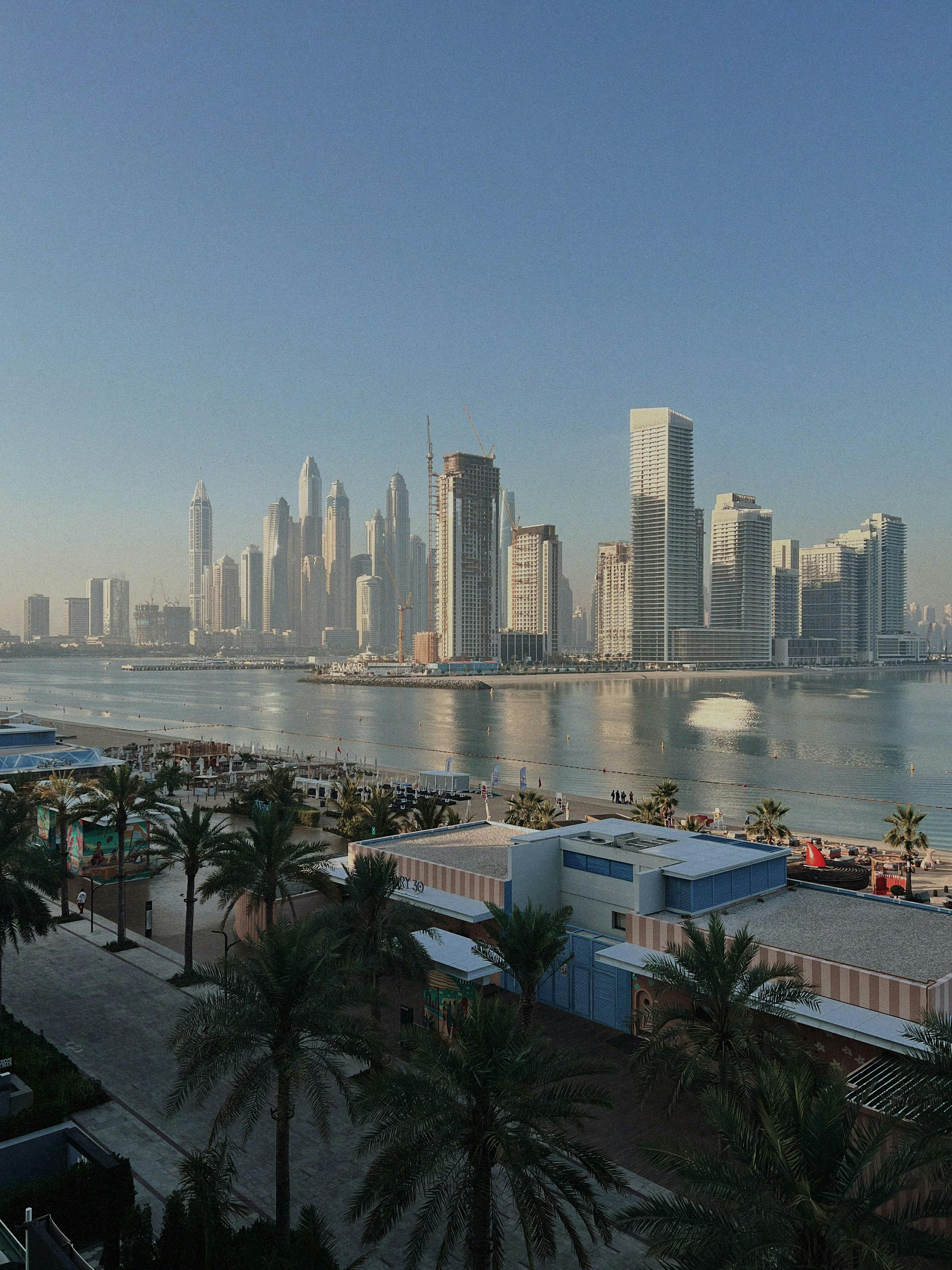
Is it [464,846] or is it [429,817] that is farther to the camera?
[429,817]

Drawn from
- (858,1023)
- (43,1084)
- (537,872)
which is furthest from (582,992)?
(43,1084)

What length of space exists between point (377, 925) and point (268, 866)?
3828mm

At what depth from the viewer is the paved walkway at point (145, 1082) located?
12.5 metres

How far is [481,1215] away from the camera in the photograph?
9609mm

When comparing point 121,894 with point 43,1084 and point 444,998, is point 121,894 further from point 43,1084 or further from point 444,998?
point 444,998

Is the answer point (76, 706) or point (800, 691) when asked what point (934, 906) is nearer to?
point (76, 706)

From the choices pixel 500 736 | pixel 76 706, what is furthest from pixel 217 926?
pixel 76 706

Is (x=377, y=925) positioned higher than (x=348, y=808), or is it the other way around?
(x=377, y=925)

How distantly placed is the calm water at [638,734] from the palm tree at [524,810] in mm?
21179

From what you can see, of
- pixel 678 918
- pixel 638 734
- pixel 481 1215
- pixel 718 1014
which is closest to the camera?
pixel 481 1215

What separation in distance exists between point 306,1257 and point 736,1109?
5.53 metres

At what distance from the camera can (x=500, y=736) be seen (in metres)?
102

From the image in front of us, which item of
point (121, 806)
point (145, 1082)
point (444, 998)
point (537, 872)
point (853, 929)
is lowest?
point (145, 1082)

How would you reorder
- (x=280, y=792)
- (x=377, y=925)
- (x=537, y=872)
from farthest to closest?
(x=280, y=792), (x=537, y=872), (x=377, y=925)
